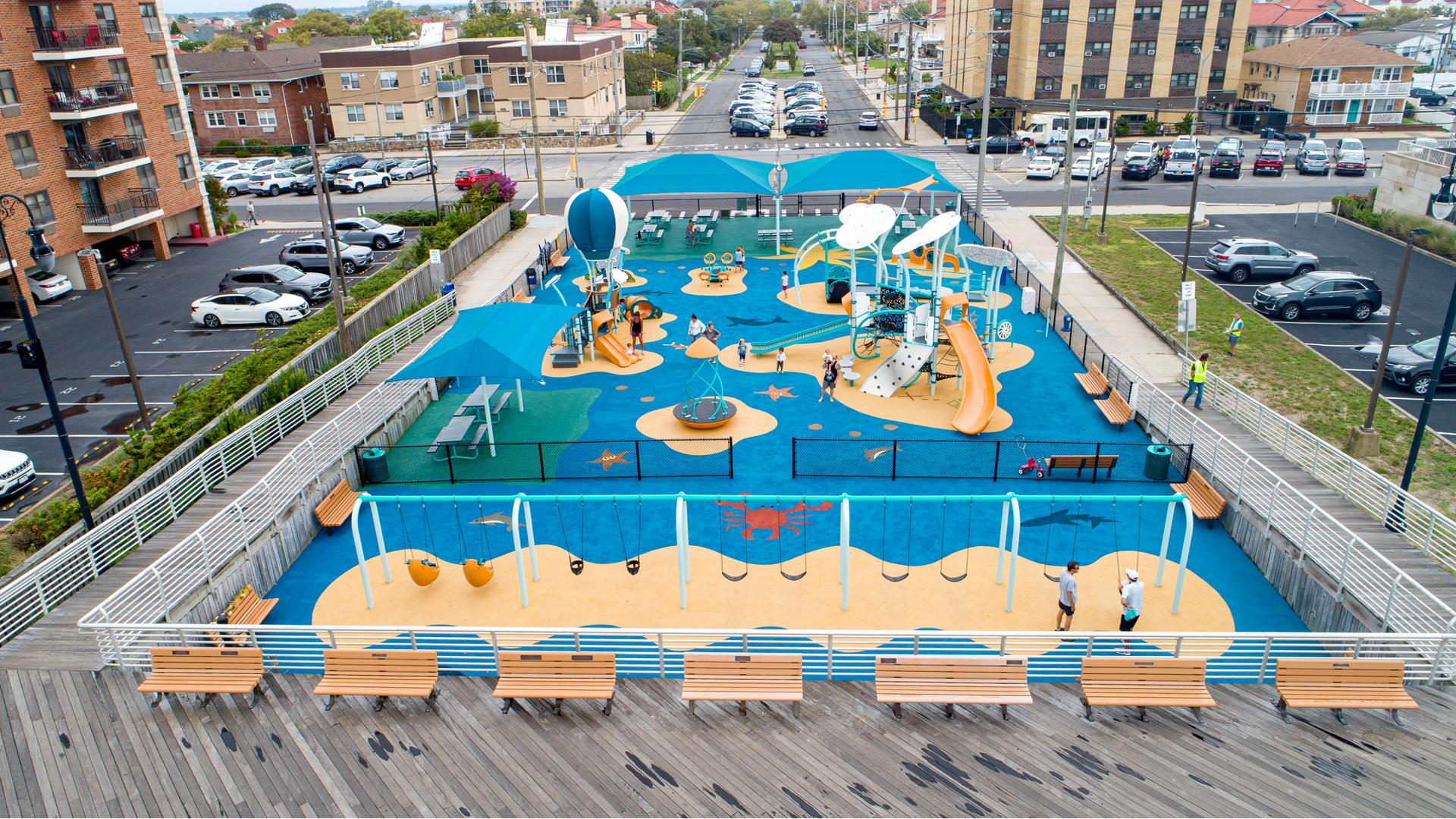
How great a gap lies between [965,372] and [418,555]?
1472 cm

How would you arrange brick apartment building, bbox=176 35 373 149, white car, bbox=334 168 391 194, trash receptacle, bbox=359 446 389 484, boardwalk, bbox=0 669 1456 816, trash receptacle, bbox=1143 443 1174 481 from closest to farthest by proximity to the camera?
boardwalk, bbox=0 669 1456 816, trash receptacle, bbox=1143 443 1174 481, trash receptacle, bbox=359 446 389 484, white car, bbox=334 168 391 194, brick apartment building, bbox=176 35 373 149

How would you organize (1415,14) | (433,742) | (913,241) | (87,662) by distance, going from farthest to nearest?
(1415,14)
(913,241)
(87,662)
(433,742)

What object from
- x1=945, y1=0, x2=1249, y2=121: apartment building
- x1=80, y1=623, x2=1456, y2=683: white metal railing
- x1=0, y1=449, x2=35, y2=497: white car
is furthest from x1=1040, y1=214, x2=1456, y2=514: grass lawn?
x1=945, y1=0, x2=1249, y2=121: apartment building

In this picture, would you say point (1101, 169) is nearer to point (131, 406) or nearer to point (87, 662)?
point (131, 406)

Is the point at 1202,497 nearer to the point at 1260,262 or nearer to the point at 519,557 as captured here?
the point at 519,557

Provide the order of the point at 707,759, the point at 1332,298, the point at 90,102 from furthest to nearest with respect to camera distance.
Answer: the point at 90,102 → the point at 1332,298 → the point at 707,759

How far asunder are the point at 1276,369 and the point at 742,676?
74.4 ft

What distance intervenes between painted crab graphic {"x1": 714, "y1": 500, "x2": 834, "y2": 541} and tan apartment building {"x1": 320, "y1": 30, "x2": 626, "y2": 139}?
60735 mm

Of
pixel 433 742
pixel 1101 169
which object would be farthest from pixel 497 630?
pixel 1101 169

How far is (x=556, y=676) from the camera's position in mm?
13188

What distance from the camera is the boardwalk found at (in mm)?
11516

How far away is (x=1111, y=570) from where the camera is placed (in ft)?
60.6

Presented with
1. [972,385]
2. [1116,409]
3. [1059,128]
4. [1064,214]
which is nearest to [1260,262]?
[1064,214]

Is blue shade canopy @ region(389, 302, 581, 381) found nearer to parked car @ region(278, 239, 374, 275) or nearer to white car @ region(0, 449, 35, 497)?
white car @ region(0, 449, 35, 497)
